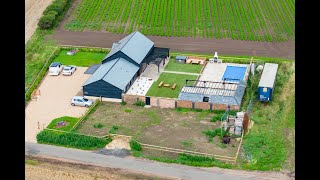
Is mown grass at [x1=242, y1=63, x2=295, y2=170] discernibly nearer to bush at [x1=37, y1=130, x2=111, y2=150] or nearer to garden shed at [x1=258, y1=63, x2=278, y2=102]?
garden shed at [x1=258, y1=63, x2=278, y2=102]

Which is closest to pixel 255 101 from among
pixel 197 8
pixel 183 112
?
pixel 183 112

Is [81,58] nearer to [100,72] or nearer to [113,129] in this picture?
[100,72]

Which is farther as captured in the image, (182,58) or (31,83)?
(182,58)

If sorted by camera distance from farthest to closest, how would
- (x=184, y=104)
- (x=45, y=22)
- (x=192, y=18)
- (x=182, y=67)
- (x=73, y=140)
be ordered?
(x=192, y=18) < (x=45, y=22) < (x=182, y=67) < (x=184, y=104) < (x=73, y=140)

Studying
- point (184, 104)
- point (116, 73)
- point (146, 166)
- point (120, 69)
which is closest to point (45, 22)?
point (120, 69)

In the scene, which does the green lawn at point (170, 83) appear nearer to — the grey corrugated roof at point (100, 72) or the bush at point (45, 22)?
the grey corrugated roof at point (100, 72)

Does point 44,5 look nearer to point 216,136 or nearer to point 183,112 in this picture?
point 183,112
